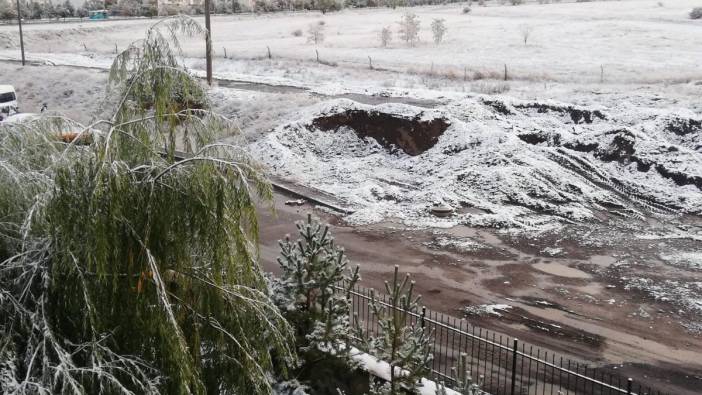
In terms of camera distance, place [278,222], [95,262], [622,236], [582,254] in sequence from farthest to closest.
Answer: [278,222], [622,236], [582,254], [95,262]

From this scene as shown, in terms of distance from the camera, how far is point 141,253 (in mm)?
6574

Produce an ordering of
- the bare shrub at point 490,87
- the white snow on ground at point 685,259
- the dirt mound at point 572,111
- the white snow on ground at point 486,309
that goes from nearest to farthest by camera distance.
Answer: the white snow on ground at point 486,309 → the white snow on ground at point 685,259 → the dirt mound at point 572,111 → the bare shrub at point 490,87

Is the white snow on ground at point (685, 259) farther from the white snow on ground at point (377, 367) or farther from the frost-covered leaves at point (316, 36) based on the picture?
the frost-covered leaves at point (316, 36)

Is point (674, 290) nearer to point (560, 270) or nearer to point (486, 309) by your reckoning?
point (560, 270)

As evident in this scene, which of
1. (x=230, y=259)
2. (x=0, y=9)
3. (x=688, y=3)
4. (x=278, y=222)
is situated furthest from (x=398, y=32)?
(x=230, y=259)

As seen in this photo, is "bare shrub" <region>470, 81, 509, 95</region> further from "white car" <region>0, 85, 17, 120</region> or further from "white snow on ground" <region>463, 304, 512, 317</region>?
"white car" <region>0, 85, 17, 120</region>

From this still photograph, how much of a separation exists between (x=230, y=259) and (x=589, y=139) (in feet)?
71.5

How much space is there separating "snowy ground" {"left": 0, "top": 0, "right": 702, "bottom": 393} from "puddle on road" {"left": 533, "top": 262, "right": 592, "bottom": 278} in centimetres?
7

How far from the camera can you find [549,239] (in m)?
19.9

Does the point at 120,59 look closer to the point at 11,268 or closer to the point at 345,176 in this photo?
the point at 11,268

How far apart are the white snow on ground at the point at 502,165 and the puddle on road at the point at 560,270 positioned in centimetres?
299

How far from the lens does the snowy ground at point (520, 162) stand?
16.3m

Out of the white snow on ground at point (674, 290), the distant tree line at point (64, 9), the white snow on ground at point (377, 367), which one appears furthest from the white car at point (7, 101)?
the distant tree line at point (64, 9)

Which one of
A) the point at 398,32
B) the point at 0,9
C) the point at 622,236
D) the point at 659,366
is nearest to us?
the point at 659,366
